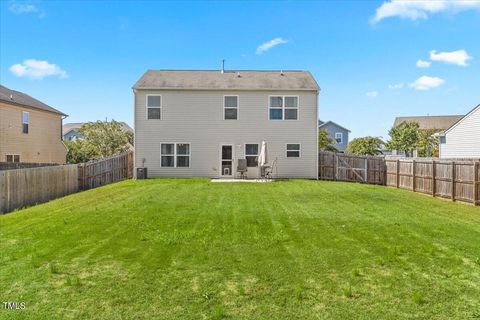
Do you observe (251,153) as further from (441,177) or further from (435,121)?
(435,121)

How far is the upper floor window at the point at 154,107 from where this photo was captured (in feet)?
64.4

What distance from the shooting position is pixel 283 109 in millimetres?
19734

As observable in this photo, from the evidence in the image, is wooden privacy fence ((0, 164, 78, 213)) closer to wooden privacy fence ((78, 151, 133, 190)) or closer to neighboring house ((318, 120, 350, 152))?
wooden privacy fence ((78, 151, 133, 190))

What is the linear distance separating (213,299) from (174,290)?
0.60 metres

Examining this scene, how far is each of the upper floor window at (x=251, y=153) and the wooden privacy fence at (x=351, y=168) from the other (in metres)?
4.05

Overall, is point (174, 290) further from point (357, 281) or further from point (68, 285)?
point (357, 281)

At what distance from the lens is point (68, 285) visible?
15.4 ft

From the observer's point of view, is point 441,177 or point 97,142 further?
point 97,142

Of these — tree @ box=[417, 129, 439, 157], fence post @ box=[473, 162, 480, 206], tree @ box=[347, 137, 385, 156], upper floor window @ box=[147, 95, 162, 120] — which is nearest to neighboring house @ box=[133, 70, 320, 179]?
upper floor window @ box=[147, 95, 162, 120]

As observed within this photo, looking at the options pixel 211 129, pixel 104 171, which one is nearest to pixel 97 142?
pixel 104 171

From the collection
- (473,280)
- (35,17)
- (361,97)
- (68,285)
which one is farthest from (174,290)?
(361,97)

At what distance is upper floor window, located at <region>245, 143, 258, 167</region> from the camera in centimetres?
1962

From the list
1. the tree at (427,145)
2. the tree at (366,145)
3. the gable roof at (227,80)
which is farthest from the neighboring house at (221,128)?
the tree at (427,145)

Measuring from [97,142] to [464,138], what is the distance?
31.3 metres
